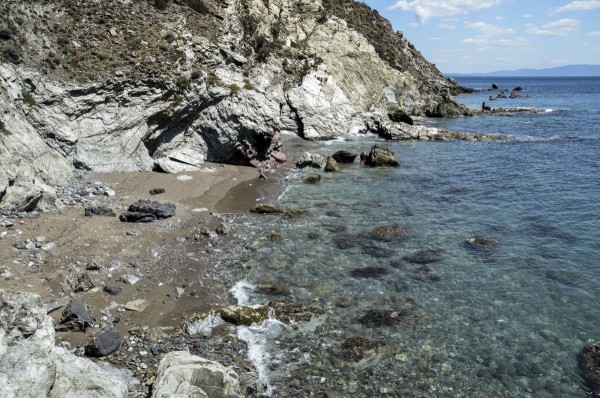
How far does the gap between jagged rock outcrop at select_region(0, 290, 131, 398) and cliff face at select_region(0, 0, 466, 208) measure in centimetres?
1295

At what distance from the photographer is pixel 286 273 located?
1892 cm

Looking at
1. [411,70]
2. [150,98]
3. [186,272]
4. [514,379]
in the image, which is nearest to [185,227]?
[186,272]

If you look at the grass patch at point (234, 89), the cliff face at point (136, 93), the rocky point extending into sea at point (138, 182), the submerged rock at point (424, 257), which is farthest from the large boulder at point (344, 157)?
the submerged rock at point (424, 257)

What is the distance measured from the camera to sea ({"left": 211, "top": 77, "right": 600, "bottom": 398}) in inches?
505

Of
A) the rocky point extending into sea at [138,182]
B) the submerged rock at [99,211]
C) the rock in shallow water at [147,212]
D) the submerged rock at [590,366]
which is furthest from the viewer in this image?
the rock in shallow water at [147,212]

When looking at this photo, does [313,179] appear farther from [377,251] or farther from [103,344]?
[103,344]

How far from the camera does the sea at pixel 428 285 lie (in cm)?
1284

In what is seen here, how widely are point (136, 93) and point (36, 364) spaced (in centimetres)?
2598

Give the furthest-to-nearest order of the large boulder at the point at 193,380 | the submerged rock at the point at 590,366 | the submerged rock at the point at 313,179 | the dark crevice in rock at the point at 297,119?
the dark crevice in rock at the point at 297,119 < the submerged rock at the point at 313,179 < the submerged rock at the point at 590,366 < the large boulder at the point at 193,380

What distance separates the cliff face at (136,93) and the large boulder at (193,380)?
1369cm

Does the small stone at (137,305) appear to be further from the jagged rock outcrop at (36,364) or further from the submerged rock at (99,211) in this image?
the submerged rock at (99,211)

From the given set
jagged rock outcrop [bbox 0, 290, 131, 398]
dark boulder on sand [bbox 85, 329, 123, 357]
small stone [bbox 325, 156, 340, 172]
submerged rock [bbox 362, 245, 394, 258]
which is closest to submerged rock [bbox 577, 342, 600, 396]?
submerged rock [bbox 362, 245, 394, 258]

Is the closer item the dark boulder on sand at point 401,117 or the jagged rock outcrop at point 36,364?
the jagged rock outcrop at point 36,364

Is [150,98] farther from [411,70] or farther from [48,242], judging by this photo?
[411,70]
